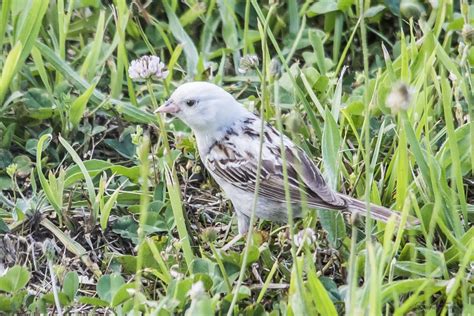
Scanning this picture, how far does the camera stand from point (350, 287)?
3.50 metres

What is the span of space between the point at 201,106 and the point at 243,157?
0.30 metres

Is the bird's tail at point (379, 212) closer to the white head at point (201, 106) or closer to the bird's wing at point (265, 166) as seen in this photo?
the bird's wing at point (265, 166)

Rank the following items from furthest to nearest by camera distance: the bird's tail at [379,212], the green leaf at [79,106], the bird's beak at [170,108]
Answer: the green leaf at [79,106] → the bird's beak at [170,108] → the bird's tail at [379,212]

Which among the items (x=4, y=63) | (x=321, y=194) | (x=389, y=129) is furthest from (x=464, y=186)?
(x=4, y=63)

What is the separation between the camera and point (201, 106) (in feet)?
16.5

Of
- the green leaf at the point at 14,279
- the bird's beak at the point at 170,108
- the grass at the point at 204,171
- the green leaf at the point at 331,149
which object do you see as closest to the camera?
the grass at the point at 204,171

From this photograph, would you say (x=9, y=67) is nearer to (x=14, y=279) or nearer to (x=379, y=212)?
(x=14, y=279)

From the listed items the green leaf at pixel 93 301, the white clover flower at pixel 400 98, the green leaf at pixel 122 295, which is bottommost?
the green leaf at pixel 93 301

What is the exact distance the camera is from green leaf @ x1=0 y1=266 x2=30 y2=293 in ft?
13.6

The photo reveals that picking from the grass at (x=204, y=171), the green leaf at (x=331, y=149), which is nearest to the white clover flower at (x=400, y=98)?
the grass at (x=204, y=171)

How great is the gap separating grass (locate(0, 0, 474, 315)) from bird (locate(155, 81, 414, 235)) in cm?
12

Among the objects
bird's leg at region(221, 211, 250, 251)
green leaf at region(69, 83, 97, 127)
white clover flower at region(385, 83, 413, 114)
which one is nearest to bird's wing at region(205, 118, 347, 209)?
bird's leg at region(221, 211, 250, 251)

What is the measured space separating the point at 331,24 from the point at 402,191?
1870 millimetres

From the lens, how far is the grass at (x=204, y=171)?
404cm
